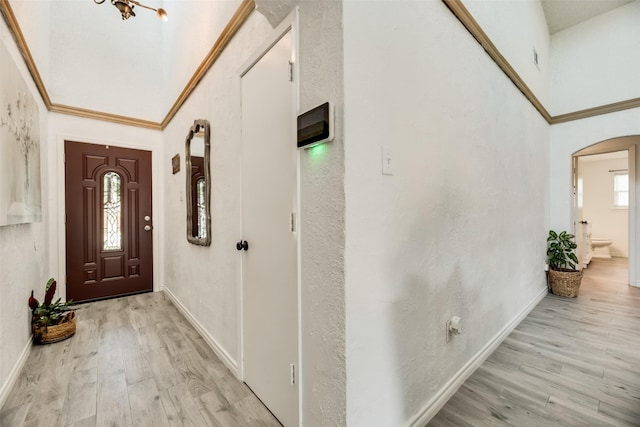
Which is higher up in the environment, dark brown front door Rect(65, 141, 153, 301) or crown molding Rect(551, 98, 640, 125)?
crown molding Rect(551, 98, 640, 125)

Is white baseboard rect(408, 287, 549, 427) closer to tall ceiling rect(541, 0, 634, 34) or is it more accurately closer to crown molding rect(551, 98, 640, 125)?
crown molding rect(551, 98, 640, 125)

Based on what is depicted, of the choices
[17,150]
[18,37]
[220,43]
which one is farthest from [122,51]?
[220,43]

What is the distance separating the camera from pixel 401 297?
1.28 metres

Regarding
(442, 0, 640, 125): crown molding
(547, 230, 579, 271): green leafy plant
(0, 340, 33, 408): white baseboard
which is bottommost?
(0, 340, 33, 408): white baseboard

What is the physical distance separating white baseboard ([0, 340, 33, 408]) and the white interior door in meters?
1.42

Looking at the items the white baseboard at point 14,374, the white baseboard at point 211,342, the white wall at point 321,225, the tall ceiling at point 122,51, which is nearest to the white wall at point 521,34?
the tall ceiling at point 122,51

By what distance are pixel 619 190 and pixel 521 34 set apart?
5985mm

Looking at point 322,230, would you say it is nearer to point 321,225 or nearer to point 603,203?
point 321,225

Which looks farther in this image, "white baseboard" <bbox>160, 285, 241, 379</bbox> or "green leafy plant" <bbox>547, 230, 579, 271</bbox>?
"green leafy plant" <bbox>547, 230, 579, 271</bbox>

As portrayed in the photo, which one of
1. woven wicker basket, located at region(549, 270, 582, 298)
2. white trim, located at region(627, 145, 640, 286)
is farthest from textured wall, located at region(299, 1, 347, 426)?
white trim, located at region(627, 145, 640, 286)

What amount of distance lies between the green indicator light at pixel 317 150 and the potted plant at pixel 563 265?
3.87m

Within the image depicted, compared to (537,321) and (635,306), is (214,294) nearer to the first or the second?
(537,321)

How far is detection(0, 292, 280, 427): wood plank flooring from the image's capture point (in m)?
1.49

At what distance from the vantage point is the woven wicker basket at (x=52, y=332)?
232cm
